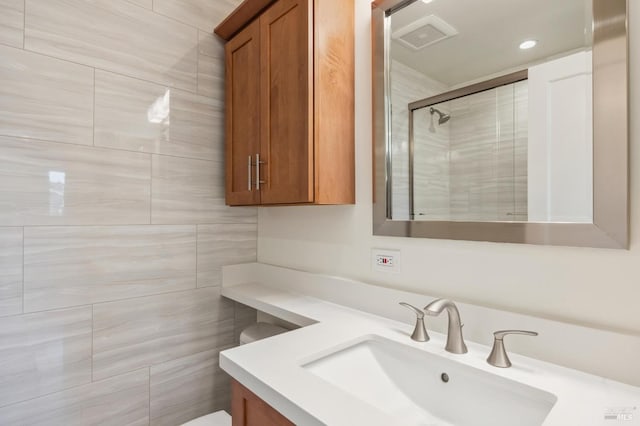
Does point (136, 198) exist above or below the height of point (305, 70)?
below

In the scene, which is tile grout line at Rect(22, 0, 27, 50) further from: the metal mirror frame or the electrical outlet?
the metal mirror frame

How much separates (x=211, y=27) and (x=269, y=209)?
970 mm

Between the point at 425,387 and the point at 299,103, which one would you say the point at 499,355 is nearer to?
the point at 425,387

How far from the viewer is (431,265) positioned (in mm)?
1110

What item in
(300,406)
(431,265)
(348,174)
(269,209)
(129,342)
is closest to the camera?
(300,406)

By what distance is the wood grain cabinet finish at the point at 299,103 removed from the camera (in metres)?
1.20

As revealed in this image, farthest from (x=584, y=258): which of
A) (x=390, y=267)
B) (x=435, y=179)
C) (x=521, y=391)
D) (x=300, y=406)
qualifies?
(x=300, y=406)

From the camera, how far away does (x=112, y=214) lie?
4.57 ft

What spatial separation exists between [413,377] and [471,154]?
0.69 metres

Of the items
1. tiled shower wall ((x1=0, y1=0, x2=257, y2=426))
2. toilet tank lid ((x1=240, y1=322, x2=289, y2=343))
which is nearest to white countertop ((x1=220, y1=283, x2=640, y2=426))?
toilet tank lid ((x1=240, y1=322, x2=289, y2=343))

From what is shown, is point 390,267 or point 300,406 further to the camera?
point 390,267

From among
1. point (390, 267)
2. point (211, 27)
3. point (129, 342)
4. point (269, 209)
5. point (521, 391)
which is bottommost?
point (129, 342)

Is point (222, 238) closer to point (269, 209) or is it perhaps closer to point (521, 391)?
point (269, 209)

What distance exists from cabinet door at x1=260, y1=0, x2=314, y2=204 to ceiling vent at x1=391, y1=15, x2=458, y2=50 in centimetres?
34
